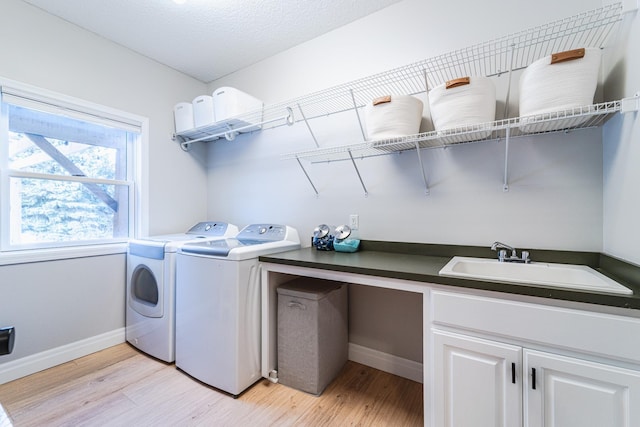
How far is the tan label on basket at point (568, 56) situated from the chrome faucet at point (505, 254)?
0.88 m

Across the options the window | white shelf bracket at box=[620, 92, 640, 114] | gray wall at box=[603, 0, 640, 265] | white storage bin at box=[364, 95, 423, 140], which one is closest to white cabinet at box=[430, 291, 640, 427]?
gray wall at box=[603, 0, 640, 265]

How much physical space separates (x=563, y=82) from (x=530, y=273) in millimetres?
896

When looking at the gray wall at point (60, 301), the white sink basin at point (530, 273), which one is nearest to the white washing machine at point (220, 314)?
the gray wall at point (60, 301)

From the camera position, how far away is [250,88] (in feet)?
8.67

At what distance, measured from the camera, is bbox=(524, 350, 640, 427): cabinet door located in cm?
86

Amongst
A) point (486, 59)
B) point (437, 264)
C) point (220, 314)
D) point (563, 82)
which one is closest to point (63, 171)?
point (220, 314)

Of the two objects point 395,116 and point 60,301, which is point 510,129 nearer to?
point 395,116

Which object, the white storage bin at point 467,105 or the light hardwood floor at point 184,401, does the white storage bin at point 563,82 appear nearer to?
the white storage bin at point 467,105

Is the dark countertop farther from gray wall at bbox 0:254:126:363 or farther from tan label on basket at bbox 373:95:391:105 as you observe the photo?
gray wall at bbox 0:254:126:363

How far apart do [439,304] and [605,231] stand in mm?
934

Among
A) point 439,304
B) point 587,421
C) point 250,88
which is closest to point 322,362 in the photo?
point 439,304

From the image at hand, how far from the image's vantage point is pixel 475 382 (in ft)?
3.56

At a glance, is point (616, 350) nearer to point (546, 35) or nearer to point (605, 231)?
point (605, 231)

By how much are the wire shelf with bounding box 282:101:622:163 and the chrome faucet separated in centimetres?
61
